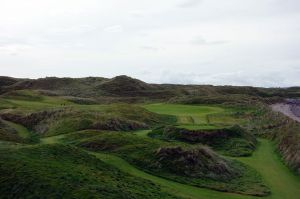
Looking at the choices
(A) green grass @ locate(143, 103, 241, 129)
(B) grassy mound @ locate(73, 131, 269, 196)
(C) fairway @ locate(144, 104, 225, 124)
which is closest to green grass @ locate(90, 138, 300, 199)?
(B) grassy mound @ locate(73, 131, 269, 196)

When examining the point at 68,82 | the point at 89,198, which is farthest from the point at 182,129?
the point at 68,82

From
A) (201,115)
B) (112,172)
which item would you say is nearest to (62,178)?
(112,172)

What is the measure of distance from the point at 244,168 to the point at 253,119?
33294 millimetres

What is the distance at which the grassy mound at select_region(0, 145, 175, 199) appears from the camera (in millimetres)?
28156

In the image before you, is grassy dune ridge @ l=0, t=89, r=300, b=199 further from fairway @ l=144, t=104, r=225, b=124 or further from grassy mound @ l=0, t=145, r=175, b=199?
fairway @ l=144, t=104, r=225, b=124

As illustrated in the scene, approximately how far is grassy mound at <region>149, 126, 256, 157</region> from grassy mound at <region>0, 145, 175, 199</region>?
14463 mm

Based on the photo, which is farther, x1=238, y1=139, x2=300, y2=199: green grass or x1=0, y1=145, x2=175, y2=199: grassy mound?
x1=238, y1=139, x2=300, y2=199: green grass

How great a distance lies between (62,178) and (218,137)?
23168 millimetres

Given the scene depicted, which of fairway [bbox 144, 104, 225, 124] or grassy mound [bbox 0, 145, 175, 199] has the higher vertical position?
fairway [bbox 144, 104, 225, 124]

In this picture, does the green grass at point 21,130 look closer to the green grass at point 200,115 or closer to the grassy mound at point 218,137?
the grassy mound at point 218,137

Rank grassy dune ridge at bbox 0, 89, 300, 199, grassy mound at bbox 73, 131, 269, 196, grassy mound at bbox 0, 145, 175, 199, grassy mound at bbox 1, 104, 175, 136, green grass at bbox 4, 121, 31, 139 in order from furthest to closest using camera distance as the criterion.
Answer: grassy mound at bbox 1, 104, 175, 136 → green grass at bbox 4, 121, 31, 139 → grassy mound at bbox 73, 131, 269, 196 → grassy dune ridge at bbox 0, 89, 300, 199 → grassy mound at bbox 0, 145, 175, 199

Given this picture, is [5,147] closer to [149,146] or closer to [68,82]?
[149,146]

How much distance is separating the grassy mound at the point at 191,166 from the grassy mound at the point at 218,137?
6.56 metres

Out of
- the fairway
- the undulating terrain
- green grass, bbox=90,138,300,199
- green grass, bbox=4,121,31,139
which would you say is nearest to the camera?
the undulating terrain
